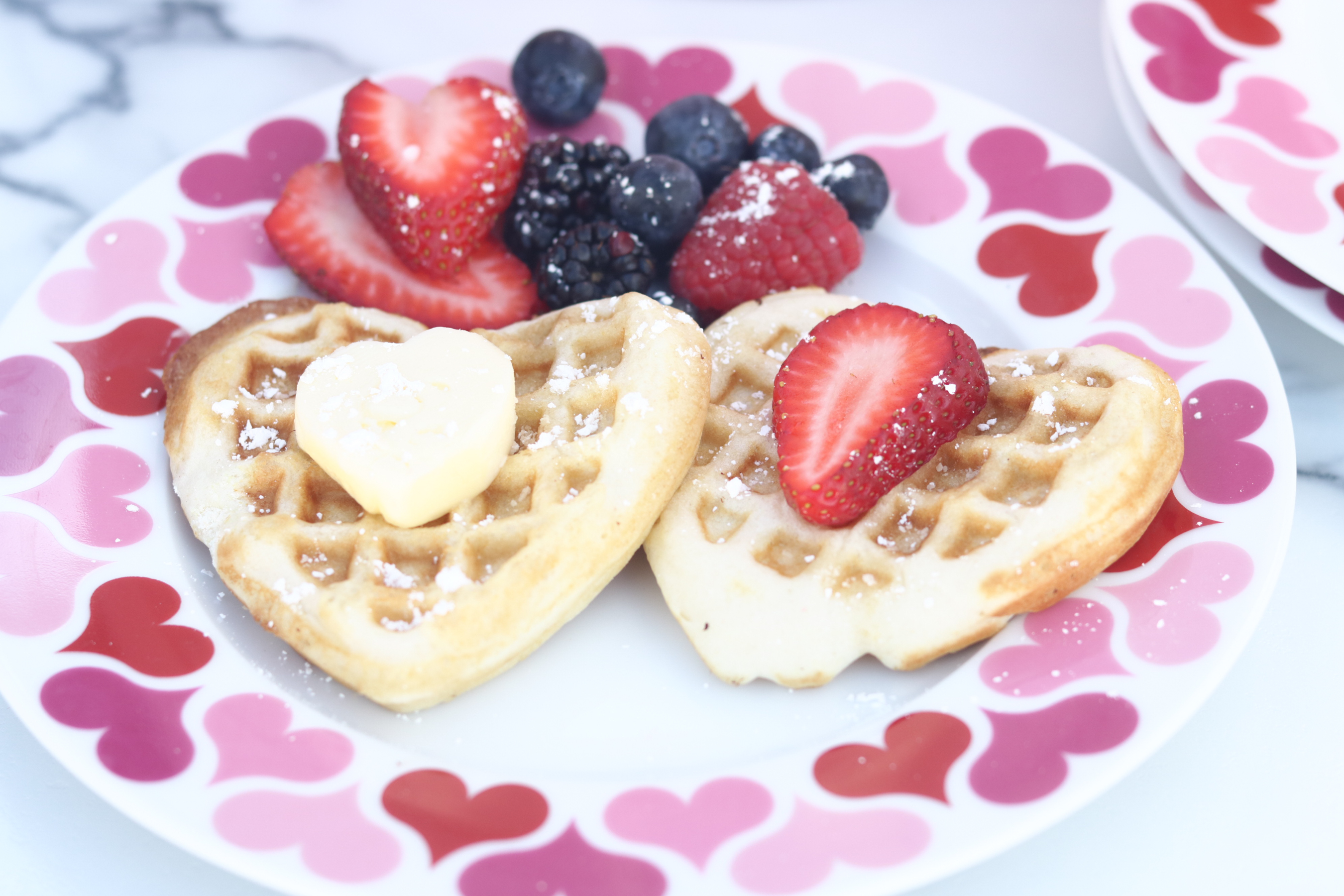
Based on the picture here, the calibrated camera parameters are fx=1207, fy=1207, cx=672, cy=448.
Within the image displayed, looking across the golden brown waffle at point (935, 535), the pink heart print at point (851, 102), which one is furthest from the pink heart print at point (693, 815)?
the pink heart print at point (851, 102)

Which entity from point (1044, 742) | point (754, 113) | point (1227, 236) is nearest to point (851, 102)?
point (754, 113)

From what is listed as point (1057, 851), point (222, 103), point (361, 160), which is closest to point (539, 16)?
point (222, 103)

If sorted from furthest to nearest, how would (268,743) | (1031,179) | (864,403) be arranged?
(1031,179), (864,403), (268,743)

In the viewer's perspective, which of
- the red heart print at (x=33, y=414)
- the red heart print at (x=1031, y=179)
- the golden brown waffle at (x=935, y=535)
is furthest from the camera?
the red heart print at (x=1031, y=179)

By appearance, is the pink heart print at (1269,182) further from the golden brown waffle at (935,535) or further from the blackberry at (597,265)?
the blackberry at (597,265)

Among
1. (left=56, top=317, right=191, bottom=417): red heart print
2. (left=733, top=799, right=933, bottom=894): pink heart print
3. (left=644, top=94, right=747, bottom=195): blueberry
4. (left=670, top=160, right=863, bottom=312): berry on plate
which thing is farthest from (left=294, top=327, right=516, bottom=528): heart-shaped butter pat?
(left=644, top=94, right=747, bottom=195): blueberry

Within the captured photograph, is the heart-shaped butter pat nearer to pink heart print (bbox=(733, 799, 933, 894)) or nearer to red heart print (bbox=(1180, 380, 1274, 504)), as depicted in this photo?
pink heart print (bbox=(733, 799, 933, 894))

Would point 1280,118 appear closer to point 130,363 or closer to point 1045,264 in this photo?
point 1045,264
